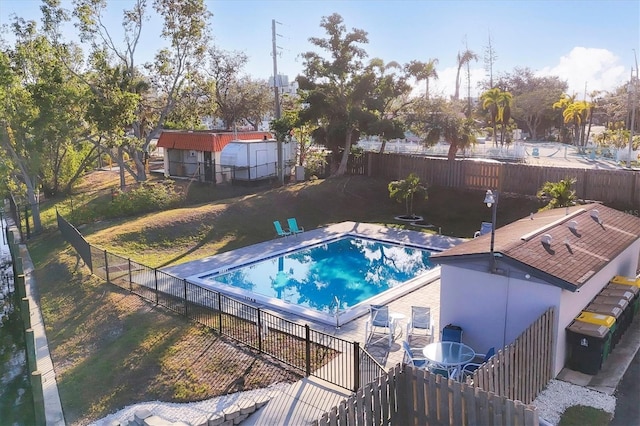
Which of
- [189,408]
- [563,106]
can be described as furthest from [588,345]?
[563,106]

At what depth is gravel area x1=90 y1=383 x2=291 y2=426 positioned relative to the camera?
898 centimetres

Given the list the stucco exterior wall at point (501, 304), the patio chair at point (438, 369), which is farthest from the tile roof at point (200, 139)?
the patio chair at point (438, 369)

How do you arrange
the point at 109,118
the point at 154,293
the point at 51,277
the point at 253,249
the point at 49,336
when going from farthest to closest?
1. the point at 109,118
2. the point at 253,249
3. the point at 51,277
4. the point at 154,293
5. the point at 49,336

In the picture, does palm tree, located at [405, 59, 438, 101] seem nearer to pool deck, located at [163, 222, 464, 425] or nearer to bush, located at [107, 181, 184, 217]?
pool deck, located at [163, 222, 464, 425]

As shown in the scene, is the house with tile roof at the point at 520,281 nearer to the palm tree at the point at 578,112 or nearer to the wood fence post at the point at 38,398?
→ the wood fence post at the point at 38,398

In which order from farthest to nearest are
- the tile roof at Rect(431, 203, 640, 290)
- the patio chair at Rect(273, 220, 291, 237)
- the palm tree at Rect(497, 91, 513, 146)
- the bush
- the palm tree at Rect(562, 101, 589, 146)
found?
the palm tree at Rect(562, 101, 589, 146) < the palm tree at Rect(497, 91, 513, 146) < the bush < the patio chair at Rect(273, 220, 291, 237) < the tile roof at Rect(431, 203, 640, 290)

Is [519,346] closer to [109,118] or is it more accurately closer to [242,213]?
[242,213]

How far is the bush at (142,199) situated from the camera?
23.7 m

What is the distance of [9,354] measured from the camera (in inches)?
535

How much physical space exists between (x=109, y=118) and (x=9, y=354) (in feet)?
44.3

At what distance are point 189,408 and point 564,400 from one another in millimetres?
6502

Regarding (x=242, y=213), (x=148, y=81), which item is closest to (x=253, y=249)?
(x=242, y=213)

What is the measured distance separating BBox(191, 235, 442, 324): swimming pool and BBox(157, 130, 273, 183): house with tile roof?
1142cm

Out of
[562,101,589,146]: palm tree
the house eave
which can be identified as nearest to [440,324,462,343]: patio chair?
the house eave
